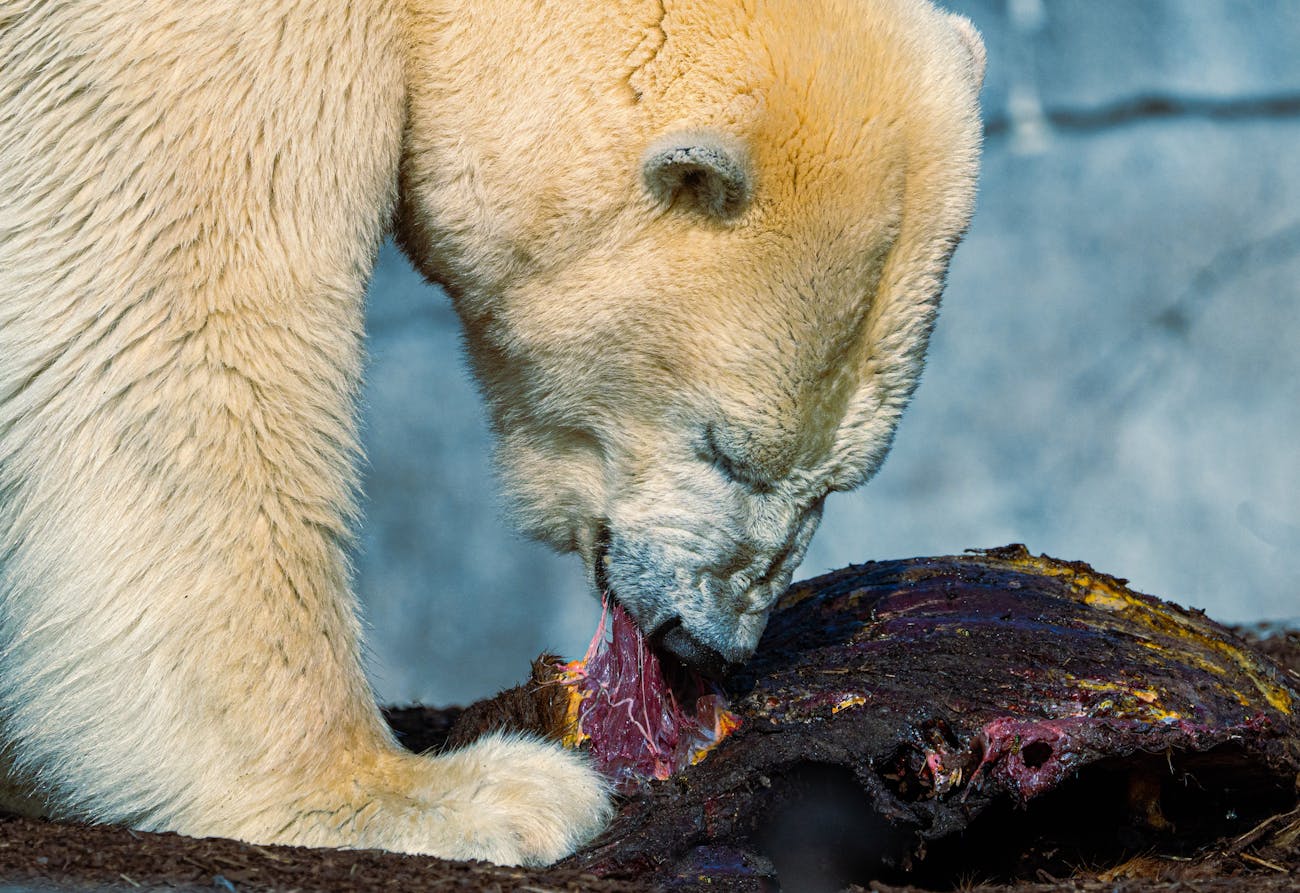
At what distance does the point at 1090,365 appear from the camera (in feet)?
16.4

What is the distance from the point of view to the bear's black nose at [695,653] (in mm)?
2109

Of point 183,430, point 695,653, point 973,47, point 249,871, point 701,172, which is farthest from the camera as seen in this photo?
point 973,47

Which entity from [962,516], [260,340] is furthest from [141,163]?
[962,516]

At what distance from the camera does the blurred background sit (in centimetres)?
486

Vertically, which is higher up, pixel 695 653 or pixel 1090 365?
pixel 1090 365

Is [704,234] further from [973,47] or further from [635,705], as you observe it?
[635,705]

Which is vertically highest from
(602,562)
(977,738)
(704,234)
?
(704,234)

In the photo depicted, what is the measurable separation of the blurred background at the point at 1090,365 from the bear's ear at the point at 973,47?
2865 mm

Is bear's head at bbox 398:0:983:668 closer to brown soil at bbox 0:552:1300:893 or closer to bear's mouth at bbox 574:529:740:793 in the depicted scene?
bear's mouth at bbox 574:529:740:793

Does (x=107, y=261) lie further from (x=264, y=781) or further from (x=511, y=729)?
(x=511, y=729)

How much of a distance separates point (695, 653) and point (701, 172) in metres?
0.72

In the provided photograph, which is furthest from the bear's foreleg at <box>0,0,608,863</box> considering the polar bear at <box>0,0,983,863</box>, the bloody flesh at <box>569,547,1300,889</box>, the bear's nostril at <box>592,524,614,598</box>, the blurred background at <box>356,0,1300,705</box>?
the blurred background at <box>356,0,1300,705</box>

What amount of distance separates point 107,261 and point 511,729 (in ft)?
3.12

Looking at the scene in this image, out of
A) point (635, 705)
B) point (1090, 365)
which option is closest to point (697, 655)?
point (635, 705)
